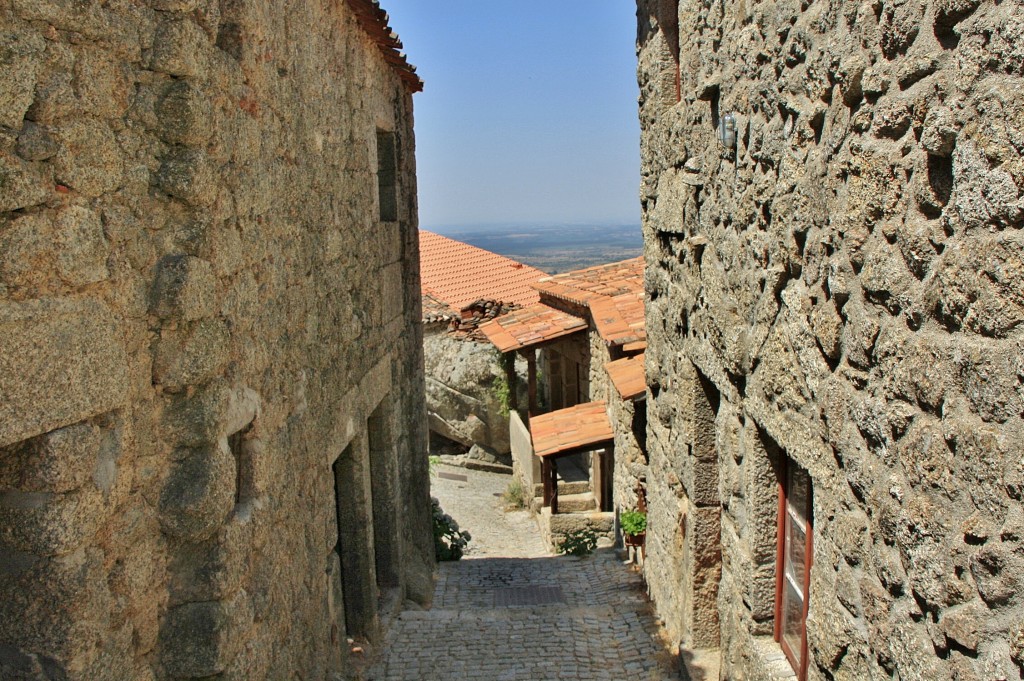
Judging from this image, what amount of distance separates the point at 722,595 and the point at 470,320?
1135 cm

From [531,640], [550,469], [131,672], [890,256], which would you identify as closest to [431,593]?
[531,640]

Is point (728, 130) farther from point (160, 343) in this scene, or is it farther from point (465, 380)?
point (465, 380)

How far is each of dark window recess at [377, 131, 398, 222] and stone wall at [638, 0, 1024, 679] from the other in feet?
9.59

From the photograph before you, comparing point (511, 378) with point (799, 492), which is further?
point (511, 378)

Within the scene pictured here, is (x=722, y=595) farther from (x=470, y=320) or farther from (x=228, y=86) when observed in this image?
(x=470, y=320)

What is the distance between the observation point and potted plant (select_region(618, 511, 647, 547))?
25.5 feet

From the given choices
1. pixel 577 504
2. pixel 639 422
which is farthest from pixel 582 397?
pixel 639 422

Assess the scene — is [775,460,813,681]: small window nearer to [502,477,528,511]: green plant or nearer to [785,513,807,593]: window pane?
[785,513,807,593]: window pane

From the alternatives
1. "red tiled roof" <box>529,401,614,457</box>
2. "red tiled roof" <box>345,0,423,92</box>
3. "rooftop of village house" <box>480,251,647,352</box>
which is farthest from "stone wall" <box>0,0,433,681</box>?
"red tiled roof" <box>529,401,614,457</box>

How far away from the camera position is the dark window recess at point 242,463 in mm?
3051

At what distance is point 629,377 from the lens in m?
7.61

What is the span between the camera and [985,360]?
73.8 inches

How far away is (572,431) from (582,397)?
2947 mm

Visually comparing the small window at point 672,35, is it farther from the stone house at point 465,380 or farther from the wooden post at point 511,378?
the stone house at point 465,380
